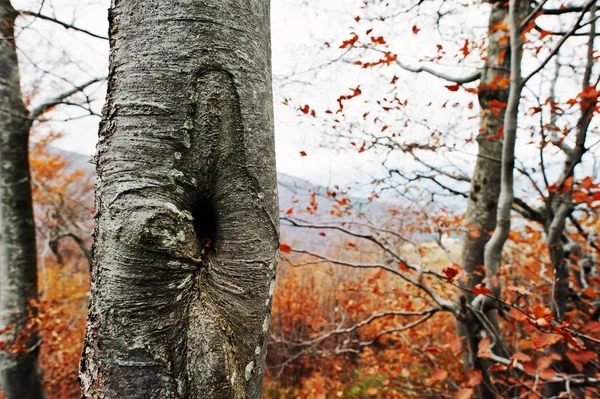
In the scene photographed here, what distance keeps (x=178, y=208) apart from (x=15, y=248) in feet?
13.1

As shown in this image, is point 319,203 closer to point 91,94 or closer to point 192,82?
point 91,94

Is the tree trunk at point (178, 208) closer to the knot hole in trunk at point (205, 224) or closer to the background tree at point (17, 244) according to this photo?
the knot hole in trunk at point (205, 224)

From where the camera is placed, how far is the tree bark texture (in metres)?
3.29

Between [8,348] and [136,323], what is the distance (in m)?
3.97

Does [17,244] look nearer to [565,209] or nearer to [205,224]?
[205,224]

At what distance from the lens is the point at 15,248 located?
3.43 m

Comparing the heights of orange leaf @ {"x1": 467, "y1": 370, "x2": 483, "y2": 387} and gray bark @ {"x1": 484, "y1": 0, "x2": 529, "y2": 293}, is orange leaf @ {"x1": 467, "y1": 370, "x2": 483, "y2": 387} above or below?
below

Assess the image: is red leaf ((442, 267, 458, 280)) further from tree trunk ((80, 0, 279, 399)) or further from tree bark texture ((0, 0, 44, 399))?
tree bark texture ((0, 0, 44, 399))

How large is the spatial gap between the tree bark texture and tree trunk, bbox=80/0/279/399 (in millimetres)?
3728

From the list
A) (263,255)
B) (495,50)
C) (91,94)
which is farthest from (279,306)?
(263,255)

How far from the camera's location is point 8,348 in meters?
3.23

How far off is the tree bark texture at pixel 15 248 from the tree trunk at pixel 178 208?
373 cm

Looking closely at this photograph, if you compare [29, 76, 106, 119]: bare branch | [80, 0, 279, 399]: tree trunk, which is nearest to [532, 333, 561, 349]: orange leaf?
[80, 0, 279, 399]: tree trunk

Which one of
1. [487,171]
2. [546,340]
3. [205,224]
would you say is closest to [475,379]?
[546,340]
